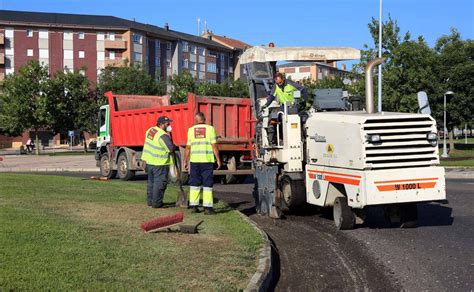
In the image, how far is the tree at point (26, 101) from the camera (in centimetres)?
4712

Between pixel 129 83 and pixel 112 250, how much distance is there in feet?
146

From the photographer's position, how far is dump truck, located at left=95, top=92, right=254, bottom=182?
15812mm

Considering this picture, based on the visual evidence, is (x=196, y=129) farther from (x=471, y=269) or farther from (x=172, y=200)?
(x=471, y=269)

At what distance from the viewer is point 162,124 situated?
34.6ft

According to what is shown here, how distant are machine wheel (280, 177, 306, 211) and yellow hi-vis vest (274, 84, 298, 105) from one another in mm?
1484

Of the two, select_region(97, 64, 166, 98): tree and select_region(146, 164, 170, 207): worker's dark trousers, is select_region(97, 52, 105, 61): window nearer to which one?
select_region(97, 64, 166, 98): tree

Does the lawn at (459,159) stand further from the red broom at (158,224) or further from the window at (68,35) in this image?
the window at (68,35)

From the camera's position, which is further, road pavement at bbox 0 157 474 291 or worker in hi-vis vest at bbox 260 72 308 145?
worker in hi-vis vest at bbox 260 72 308 145

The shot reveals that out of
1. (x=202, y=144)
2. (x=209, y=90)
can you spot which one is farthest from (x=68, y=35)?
(x=202, y=144)

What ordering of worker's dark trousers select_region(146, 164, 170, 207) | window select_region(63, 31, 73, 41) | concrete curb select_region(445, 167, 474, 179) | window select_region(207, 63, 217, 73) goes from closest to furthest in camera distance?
worker's dark trousers select_region(146, 164, 170, 207), concrete curb select_region(445, 167, 474, 179), window select_region(63, 31, 73, 41), window select_region(207, 63, 217, 73)

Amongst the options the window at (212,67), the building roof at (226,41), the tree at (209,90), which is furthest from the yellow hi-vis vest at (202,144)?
the building roof at (226,41)

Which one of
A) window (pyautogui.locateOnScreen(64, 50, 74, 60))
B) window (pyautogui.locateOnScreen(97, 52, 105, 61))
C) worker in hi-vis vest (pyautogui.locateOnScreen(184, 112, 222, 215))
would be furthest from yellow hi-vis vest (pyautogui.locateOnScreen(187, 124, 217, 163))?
window (pyautogui.locateOnScreen(97, 52, 105, 61))

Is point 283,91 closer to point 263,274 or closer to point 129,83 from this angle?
point 263,274

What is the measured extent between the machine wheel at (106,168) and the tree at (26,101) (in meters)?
29.3
